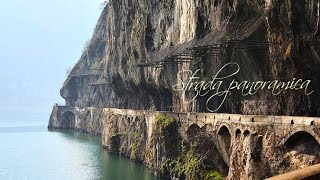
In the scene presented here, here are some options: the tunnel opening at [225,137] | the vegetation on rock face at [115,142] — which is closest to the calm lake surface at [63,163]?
the vegetation on rock face at [115,142]

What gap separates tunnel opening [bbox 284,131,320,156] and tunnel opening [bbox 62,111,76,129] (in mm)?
119972

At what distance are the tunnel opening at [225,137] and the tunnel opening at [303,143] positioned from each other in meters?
10.6

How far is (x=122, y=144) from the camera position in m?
77.1

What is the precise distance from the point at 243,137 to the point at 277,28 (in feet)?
30.1

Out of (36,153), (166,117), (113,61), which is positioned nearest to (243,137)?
(166,117)

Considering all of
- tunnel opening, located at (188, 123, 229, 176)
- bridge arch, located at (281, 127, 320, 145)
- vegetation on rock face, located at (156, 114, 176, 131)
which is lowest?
tunnel opening, located at (188, 123, 229, 176)

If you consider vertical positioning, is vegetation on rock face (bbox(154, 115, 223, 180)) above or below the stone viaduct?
below

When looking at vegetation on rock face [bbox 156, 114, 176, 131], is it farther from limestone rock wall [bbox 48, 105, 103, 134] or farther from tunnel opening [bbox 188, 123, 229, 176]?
limestone rock wall [bbox 48, 105, 103, 134]

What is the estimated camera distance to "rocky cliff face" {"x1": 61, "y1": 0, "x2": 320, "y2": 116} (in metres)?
38.6

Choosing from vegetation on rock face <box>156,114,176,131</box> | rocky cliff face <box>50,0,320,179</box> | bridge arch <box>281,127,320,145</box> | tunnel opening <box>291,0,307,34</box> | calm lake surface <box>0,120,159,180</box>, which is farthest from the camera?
calm lake surface <box>0,120,159,180</box>

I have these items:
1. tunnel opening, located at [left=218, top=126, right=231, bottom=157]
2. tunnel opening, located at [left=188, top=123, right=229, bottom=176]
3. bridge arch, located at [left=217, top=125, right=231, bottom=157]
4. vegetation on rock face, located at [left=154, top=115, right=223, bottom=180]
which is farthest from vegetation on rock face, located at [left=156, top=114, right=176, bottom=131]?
tunnel opening, located at [left=218, top=126, right=231, bottom=157]

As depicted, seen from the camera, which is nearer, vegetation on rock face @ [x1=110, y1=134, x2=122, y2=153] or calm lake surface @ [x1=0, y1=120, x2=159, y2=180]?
calm lake surface @ [x1=0, y1=120, x2=159, y2=180]

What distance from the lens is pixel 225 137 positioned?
140 ft

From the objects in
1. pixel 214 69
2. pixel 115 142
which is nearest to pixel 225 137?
pixel 214 69
